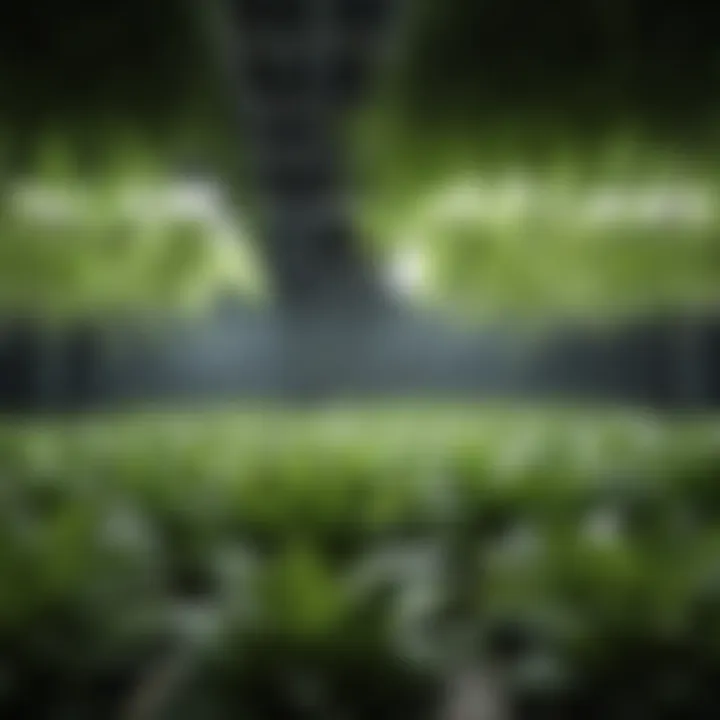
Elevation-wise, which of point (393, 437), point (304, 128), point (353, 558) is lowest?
point (353, 558)

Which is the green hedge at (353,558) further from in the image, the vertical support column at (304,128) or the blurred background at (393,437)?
the vertical support column at (304,128)

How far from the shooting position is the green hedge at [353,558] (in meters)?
1.11

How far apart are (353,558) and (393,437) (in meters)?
0.13

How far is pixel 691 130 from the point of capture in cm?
122

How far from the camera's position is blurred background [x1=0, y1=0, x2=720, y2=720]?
3.67 ft

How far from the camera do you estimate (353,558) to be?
116 centimetres

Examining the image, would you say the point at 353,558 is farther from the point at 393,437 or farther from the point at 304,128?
the point at 304,128

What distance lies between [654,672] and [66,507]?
630 millimetres

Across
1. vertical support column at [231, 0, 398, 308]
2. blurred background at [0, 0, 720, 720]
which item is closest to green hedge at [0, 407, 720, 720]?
blurred background at [0, 0, 720, 720]

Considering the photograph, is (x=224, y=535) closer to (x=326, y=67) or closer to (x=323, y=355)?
(x=323, y=355)

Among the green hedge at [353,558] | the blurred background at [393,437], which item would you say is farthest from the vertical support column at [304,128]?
the green hedge at [353,558]

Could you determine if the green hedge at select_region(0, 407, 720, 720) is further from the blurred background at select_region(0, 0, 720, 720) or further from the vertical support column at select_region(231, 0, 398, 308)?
the vertical support column at select_region(231, 0, 398, 308)

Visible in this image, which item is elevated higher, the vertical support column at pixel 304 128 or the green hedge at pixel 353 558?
the vertical support column at pixel 304 128

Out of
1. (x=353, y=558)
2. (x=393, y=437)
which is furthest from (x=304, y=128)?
(x=353, y=558)
